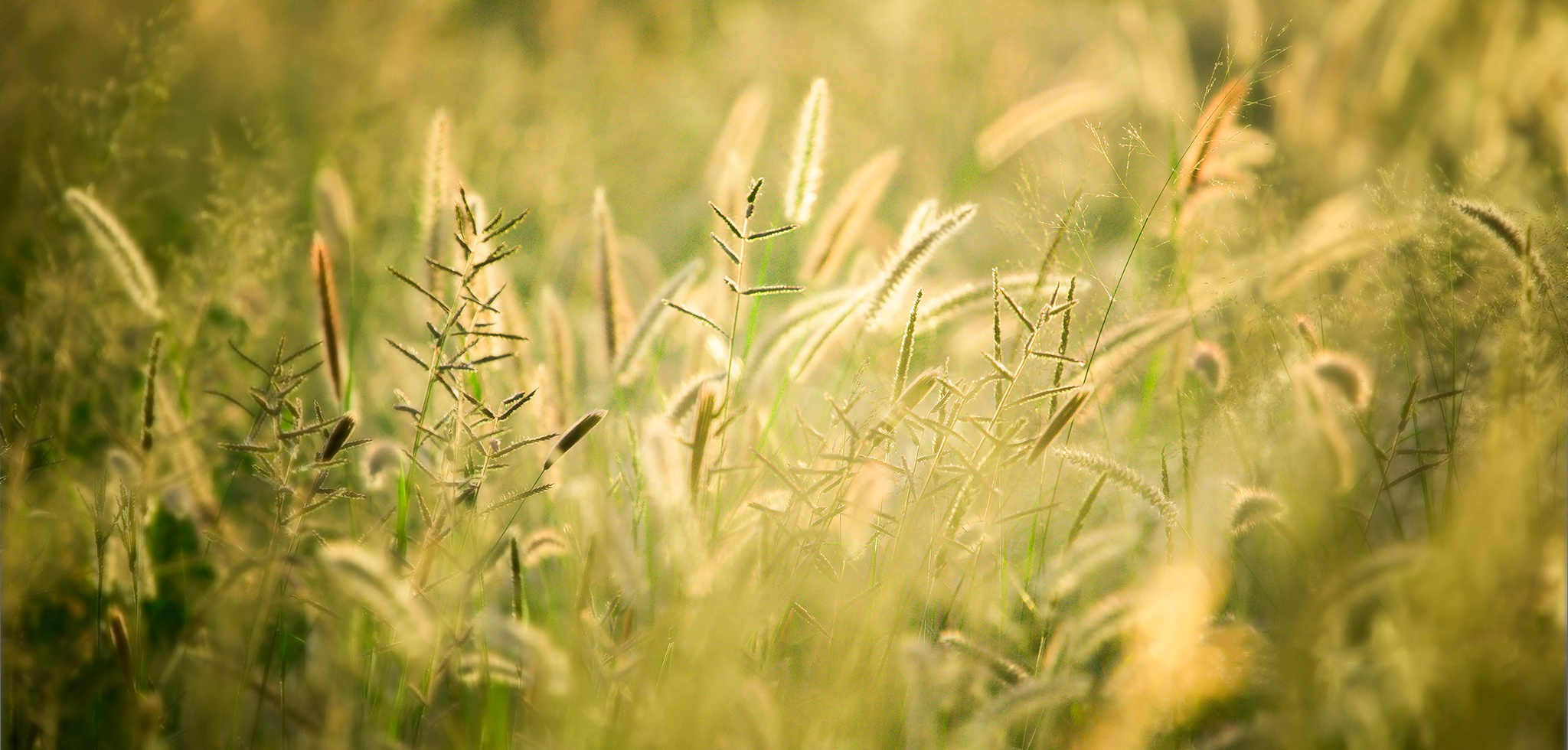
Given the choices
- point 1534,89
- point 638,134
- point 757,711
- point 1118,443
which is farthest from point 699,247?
point 1534,89

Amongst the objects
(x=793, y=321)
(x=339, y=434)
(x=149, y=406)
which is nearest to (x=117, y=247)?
(x=149, y=406)

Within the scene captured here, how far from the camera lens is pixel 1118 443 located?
1658mm

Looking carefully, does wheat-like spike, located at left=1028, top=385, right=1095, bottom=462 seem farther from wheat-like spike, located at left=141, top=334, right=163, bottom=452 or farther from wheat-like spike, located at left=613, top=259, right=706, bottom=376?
wheat-like spike, located at left=141, top=334, right=163, bottom=452

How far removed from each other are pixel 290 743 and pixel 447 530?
0.47 metres

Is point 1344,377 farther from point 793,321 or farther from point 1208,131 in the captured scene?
point 793,321

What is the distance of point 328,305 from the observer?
1.23 m

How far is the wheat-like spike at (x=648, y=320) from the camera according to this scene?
133cm

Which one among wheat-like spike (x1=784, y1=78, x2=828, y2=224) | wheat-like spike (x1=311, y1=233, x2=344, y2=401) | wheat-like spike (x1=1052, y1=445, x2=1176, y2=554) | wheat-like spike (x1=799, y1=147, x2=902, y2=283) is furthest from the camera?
wheat-like spike (x1=799, y1=147, x2=902, y2=283)

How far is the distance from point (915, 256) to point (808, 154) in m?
0.31

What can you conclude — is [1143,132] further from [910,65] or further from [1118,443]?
[1118,443]

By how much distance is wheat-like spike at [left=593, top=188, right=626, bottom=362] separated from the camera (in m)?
1.41

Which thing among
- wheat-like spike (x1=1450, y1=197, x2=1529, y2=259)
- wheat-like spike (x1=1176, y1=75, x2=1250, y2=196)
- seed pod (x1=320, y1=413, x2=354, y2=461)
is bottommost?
seed pod (x1=320, y1=413, x2=354, y2=461)

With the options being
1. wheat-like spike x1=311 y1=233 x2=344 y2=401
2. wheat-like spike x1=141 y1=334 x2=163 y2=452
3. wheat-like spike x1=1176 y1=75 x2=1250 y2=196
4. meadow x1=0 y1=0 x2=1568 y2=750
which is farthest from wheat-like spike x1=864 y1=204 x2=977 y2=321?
wheat-like spike x1=141 y1=334 x2=163 y2=452

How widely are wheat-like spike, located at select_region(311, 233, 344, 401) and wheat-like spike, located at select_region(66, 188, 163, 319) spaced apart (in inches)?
14.2
